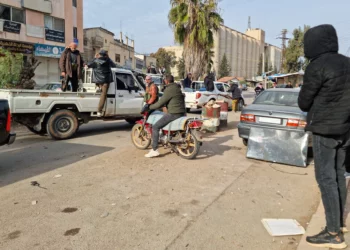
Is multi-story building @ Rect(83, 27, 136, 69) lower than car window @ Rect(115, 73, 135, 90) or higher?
higher

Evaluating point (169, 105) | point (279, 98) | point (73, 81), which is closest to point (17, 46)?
point (73, 81)

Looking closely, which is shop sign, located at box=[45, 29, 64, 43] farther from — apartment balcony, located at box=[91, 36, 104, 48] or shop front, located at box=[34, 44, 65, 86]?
apartment balcony, located at box=[91, 36, 104, 48]

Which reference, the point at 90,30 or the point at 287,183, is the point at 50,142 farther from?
the point at 90,30

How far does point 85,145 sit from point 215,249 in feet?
18.9

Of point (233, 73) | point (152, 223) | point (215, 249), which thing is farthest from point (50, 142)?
point (233, 73)

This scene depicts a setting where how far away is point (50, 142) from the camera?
8430 mm

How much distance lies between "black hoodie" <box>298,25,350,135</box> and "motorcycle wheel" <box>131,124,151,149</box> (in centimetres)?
499

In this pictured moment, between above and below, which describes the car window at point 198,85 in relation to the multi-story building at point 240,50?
below

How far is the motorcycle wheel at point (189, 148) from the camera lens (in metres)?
6.62

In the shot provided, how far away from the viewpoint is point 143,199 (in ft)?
14.4

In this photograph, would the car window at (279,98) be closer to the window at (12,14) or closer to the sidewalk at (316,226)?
the sidewalk at (316,226)

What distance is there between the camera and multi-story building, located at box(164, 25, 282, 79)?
9274 cm

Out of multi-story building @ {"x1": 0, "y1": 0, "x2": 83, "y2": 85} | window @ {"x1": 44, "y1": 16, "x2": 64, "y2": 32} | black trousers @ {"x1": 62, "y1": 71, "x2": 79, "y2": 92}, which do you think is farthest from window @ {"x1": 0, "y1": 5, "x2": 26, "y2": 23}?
black trousers @ {"x1": 62, "y1": 71, "x2": 79, "y2": 92}

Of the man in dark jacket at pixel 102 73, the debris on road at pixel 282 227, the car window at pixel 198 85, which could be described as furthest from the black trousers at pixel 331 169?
the car window at pixel 198 85
